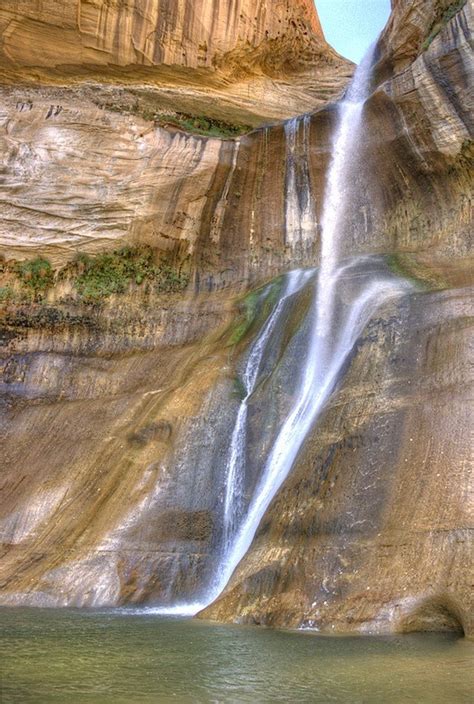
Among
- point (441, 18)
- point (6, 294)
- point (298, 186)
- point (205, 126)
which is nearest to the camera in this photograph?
point (441, 18)

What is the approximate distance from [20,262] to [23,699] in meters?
18.2

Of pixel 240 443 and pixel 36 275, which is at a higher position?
pixel 36 275

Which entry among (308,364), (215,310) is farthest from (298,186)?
(308,364)

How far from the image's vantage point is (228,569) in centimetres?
1359

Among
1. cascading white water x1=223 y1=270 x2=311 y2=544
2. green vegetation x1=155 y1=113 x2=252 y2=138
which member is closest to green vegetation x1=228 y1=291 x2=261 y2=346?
cascading white water x1=223 y1=270 x2=311 y2=544

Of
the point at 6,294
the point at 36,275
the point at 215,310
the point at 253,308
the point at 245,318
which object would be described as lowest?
the point at 245,318

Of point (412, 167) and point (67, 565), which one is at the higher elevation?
point (412, 167)

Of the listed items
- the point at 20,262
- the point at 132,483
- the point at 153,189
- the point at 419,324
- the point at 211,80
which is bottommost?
the point at 132,483

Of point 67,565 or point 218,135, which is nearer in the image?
point 67,565

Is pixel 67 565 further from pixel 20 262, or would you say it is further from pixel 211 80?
pixel 211 80

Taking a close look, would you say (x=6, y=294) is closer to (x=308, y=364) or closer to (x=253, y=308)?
(x=253, y=308)

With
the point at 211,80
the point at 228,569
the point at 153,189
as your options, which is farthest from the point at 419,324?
the point at 211,80

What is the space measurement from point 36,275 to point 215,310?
537cm

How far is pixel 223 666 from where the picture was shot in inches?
289
